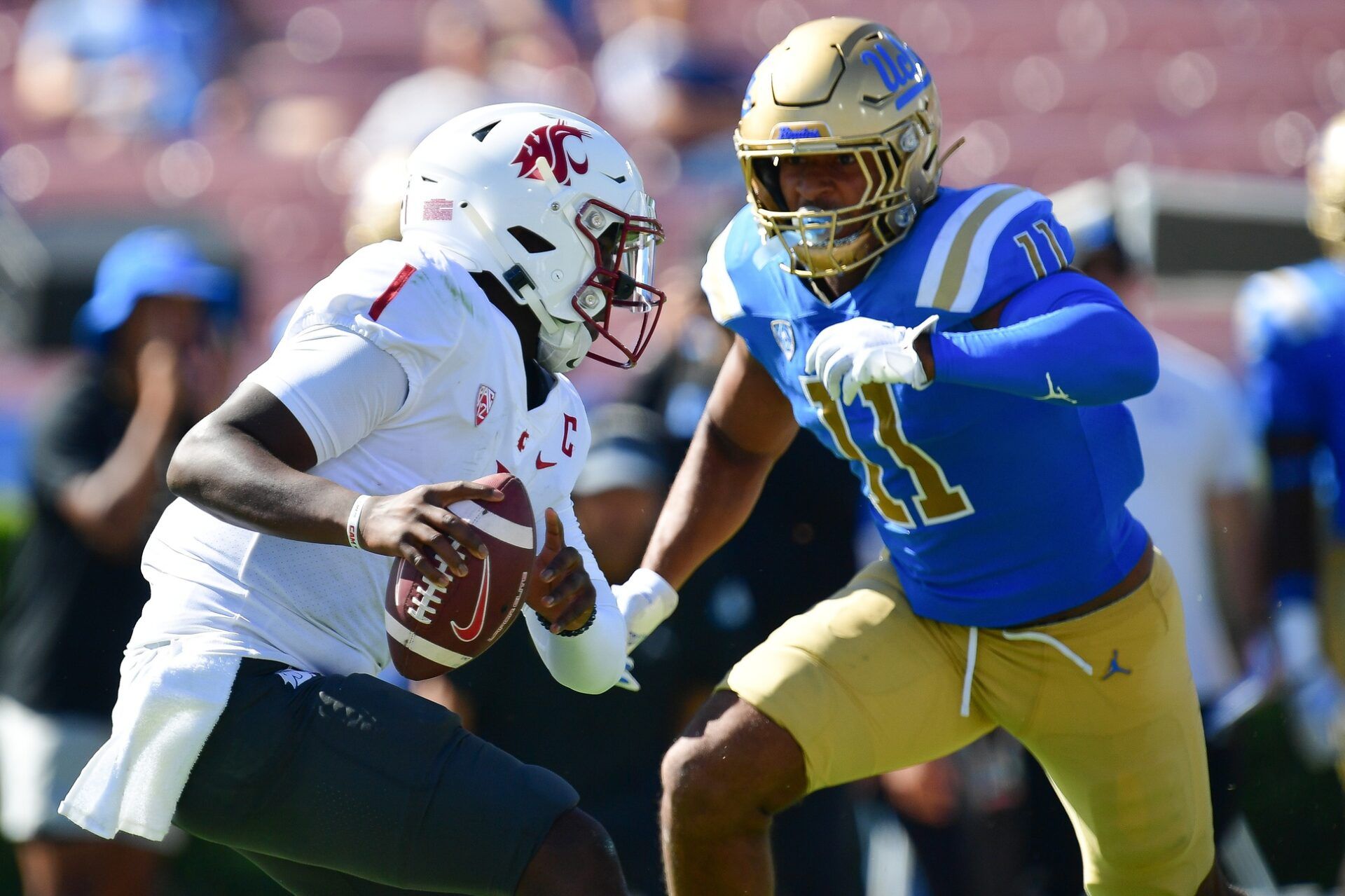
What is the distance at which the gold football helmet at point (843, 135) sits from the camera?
124 inches

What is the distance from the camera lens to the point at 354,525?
7.89 feet

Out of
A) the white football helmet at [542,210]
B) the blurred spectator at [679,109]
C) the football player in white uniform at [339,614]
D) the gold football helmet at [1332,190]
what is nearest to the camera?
the football player in white uniform at [339,614]

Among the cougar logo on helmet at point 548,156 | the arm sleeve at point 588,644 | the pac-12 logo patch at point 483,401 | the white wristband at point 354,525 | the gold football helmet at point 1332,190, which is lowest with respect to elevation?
the gold football helmet at point 1332,190

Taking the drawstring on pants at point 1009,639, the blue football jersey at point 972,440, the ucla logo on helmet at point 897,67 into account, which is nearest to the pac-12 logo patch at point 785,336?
the blue football jersey at point 972,440

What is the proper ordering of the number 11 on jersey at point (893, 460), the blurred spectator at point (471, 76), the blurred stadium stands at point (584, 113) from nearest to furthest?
the number 11 on jersey at point (893, 460) < the blurred stadium stands at point (584, 113) < the blurred spectator at point (471, 76)

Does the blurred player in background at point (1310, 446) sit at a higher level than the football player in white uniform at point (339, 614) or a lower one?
lower

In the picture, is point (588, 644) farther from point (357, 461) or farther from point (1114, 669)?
point (1114, 669)

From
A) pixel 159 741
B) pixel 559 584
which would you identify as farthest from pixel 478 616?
pixel 159 741

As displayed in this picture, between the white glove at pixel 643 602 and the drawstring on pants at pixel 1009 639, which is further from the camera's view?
the white glove at pixel 643 602

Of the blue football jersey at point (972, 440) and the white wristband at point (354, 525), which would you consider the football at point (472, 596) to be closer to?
the white wristband at point (354, 525)

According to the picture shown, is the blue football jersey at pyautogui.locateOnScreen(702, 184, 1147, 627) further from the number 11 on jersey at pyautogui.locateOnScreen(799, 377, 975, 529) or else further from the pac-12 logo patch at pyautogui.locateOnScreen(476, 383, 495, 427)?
the pac-12 logo patch at pyautogui.locateOnScreen(476, 383, 495, 427)

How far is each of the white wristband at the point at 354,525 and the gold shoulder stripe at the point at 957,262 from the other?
1173mm

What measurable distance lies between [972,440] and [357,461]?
1.15m

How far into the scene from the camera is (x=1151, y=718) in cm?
318
